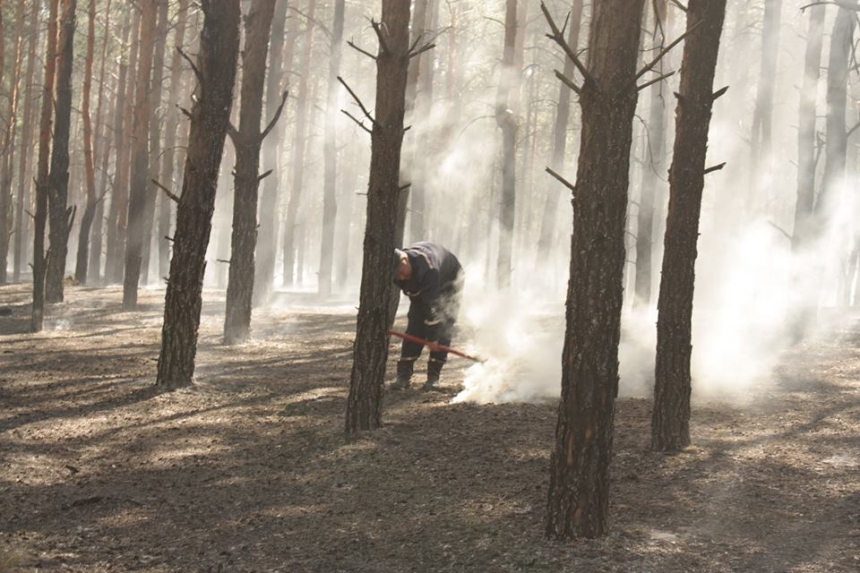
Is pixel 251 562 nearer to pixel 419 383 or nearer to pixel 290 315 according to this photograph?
pixel 419 383

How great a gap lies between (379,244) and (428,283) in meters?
2.41

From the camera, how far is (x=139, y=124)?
18.7 meters

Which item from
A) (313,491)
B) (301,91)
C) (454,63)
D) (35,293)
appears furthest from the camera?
(454,63)

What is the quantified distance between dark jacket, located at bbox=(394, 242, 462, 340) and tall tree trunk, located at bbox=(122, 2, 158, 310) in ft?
31.5

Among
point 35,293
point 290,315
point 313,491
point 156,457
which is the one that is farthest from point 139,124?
point 313,491

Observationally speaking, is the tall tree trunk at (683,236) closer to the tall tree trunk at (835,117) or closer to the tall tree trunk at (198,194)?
the tall tree trunk at (198,194)

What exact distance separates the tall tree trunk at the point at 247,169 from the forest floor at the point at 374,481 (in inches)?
111

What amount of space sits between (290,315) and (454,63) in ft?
60.8

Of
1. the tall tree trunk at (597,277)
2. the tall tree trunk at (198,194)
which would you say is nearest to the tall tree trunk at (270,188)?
the tall tree trunk at (198,194)

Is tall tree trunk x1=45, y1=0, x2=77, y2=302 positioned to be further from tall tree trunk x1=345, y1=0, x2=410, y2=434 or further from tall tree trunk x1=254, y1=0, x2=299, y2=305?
tall tree trunk x1=345, y1=0, x2=410, y2=434

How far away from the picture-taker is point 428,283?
9.73 metres

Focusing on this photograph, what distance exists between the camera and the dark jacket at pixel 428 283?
9.68 m

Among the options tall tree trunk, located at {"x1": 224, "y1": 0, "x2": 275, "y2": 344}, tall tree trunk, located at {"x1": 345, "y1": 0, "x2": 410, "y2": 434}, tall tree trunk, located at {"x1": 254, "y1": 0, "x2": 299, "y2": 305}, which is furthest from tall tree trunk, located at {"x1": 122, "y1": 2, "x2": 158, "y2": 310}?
tall tree trunk, located at {"x1": 345, "y1": 0, "x2": 410, "y2": 434}

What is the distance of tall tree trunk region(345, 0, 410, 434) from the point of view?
7348 mm
